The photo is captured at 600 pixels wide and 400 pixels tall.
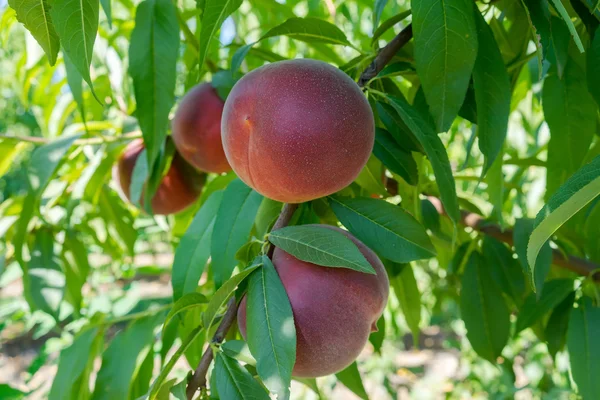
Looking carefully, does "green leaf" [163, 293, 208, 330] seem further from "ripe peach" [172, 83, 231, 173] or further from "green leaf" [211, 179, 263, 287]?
"ripe peach" [172, 83, 231, 173]

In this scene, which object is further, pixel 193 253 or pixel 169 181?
pixel 169 181

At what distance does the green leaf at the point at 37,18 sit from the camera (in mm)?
591

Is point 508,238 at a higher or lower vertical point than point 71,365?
higher

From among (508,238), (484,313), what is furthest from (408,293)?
(508,238)

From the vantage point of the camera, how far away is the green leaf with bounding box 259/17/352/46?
804 mm

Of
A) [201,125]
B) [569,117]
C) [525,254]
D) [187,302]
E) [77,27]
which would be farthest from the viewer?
[201,125]

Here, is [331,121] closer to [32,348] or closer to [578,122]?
[578,122]

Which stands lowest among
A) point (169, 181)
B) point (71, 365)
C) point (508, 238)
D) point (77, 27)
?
point (71, 365)

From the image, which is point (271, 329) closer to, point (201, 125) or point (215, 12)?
point (215, 12)

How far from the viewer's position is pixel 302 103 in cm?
63

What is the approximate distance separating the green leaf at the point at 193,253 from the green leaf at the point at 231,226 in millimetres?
83

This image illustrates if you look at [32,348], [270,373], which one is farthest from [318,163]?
[32,348]

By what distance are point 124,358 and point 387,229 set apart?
1.87ft

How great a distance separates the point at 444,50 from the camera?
2.10 ft
